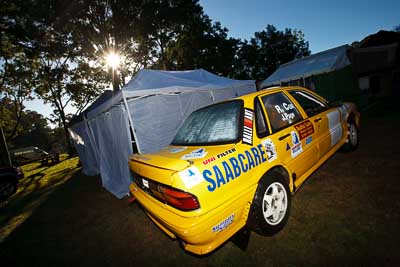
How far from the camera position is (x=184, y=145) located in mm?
2613

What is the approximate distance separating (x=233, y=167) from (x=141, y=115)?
3.15 metres

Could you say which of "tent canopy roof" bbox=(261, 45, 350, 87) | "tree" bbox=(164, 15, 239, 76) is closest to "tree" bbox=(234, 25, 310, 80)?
"tree" bbox=(164, 15, 239, 76)

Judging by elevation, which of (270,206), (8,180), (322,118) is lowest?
(270,206)

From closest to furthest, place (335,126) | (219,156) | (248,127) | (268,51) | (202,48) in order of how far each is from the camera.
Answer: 1. (219,156)
2. (248,127)
3. (335,126)
4. (202,48)
5. (268,51)

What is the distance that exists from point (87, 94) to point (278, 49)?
32.1m

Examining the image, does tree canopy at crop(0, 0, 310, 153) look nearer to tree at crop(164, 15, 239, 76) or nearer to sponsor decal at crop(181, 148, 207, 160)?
tree at crop(164, 15, 239, 76)

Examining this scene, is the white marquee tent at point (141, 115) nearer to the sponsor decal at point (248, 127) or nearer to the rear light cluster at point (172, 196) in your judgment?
the rear light cluster at point (172, 196)

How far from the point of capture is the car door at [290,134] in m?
2.35

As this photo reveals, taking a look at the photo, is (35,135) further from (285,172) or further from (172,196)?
(285,172)

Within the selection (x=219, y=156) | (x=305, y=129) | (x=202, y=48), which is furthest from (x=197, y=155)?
(x=202, y=48)

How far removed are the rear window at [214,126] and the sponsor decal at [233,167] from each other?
241mm

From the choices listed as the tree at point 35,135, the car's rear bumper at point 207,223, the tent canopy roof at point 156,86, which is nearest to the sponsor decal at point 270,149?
the car's rear bumper at point 207,223

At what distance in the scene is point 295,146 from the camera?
2514 mm

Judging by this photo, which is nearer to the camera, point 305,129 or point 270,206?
point 270,206
